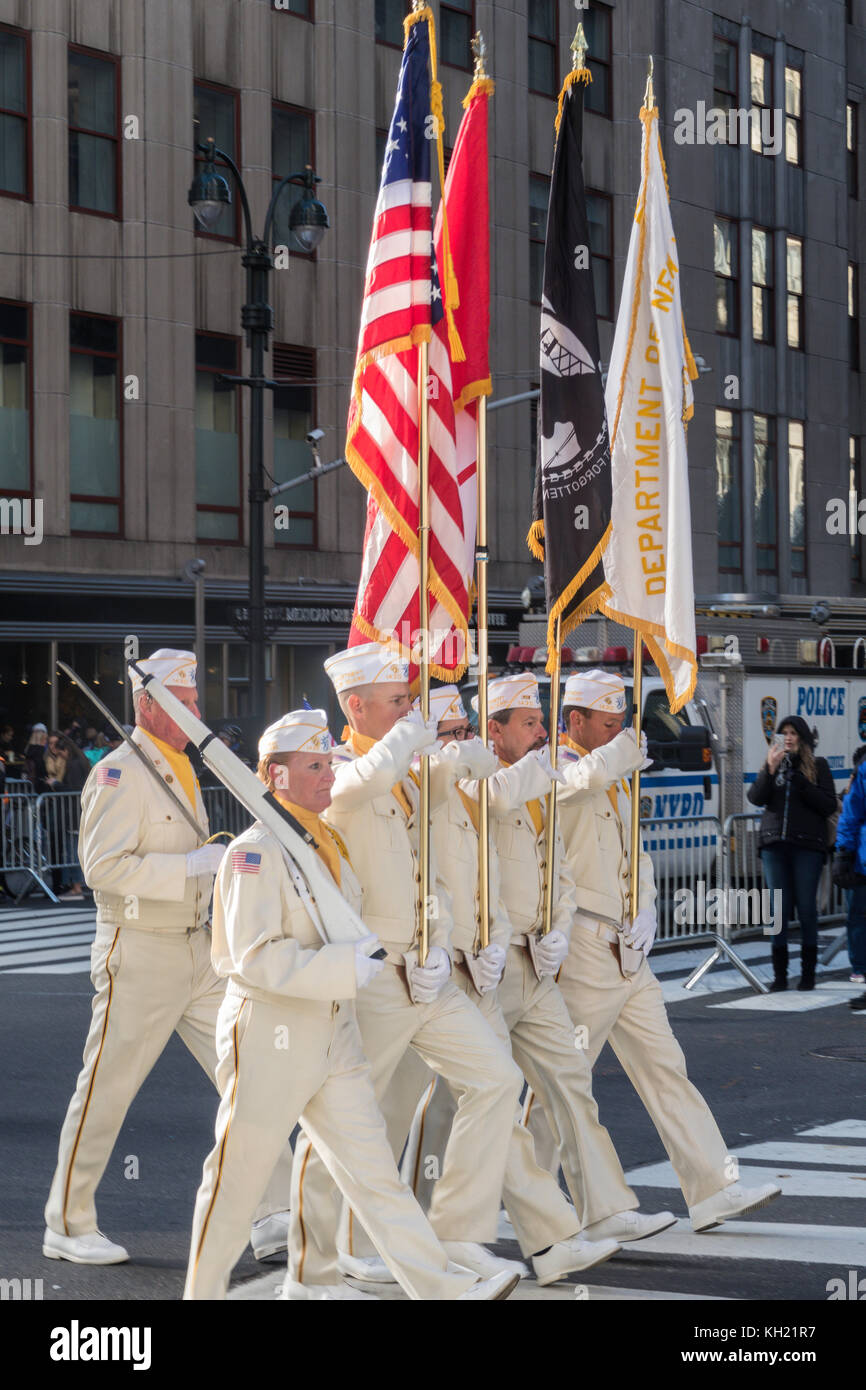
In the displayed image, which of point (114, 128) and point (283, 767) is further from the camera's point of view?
point (114, 128)

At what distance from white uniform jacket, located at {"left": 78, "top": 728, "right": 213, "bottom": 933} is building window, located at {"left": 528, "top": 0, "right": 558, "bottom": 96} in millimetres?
29907

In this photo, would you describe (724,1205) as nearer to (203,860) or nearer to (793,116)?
(203,860)

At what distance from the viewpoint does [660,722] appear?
16.9 meters

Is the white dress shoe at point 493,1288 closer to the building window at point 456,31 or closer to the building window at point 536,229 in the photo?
the building window at point 536,229

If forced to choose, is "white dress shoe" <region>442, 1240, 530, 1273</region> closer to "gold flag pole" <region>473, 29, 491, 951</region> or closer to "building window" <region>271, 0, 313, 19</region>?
"gold flag pole" <region>473, 29, 491, 951</region>

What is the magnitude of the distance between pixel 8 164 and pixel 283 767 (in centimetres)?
2333

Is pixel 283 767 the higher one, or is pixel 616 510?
pixel 616 510

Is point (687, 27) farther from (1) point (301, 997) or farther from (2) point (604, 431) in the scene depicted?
(1) point (301, 997)

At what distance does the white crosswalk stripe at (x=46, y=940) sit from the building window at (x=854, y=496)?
28.0 meters

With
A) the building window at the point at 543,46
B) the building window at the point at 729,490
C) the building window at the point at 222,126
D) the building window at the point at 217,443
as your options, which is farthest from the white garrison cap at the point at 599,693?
the building window at the point at 729,490

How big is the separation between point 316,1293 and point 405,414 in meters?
3.28

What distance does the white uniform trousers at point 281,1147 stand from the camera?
5246 millimetres
